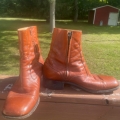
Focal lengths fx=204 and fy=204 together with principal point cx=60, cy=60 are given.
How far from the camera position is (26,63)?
107 cm

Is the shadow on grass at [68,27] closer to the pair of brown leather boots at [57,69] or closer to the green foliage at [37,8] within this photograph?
the green foliage at [37,8]

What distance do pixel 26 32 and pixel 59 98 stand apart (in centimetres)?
39

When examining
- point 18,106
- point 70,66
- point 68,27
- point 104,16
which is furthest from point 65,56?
point 104,16

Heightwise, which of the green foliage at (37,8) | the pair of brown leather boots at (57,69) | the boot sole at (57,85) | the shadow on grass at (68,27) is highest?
the pair of brown leather boots at (57,69)

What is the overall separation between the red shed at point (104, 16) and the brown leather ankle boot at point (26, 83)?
44.1 ft

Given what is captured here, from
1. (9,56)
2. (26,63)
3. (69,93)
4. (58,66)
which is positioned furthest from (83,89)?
(9,56)

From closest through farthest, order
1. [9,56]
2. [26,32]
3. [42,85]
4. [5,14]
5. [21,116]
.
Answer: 1. [21,116]
2. [26,32]
3. [42,85]
4. [9,56]
5. [5,14]

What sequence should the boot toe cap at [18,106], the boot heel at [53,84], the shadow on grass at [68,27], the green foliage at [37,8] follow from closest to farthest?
1. the boot toe cap at [18,106]
2. the boot heel at [53,84]
3. the shadow on grass at [68,27]
4. the green foliage at [37,8]

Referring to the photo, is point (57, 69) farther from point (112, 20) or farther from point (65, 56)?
point (112, 20)

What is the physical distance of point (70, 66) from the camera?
3.61 feet

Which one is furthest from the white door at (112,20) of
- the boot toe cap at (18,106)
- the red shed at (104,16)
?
the boot toe cap at (18,106)

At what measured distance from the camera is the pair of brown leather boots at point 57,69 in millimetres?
1035

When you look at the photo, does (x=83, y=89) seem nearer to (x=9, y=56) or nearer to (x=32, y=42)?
(x=32, y=42)

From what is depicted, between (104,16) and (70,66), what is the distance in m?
13.8
